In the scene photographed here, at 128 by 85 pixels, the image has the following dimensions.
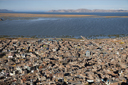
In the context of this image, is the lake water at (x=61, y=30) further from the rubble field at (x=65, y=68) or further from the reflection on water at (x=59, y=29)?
the rubble field at (x=65, y=68)

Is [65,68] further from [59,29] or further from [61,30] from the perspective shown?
[59,29]

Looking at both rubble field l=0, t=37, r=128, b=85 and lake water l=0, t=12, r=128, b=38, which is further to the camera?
lake water l=0, t=12, r=128, b=38

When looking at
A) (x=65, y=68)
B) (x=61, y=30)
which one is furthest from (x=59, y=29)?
(x=65, y=68)

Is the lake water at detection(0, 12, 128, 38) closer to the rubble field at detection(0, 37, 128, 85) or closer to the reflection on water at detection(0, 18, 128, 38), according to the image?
the reflection on water at detection(0, 18, 128, 38)

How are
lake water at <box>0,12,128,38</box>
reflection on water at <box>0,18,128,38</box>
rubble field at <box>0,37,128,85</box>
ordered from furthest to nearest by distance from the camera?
reflection on water at <box>0,18,128,38</box> → lake water at <box>0,12,128,38</box> → rubble field at <box>0,37,128,85</box>

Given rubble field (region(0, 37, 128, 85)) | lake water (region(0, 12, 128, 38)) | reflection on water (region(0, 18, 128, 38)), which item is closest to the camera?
rubble field (region(0, 37, 128, 85))

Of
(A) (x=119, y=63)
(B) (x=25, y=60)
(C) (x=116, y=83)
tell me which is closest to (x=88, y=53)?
(A) (x=119, y=63)

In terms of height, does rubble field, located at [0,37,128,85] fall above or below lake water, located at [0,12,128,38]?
below

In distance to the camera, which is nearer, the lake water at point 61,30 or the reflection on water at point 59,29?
the lake water at point 61,30

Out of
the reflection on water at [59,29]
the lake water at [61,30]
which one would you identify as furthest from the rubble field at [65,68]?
the reflection on water at [59,29]

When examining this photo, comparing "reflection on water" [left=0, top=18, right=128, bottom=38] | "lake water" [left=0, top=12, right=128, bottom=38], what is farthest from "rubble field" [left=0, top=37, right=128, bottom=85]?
"reflection on water" [left=0, top=18, right=128, bottom=38]

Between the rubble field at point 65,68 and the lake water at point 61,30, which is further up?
the lake water at point 61,30

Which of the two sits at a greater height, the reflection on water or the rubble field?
the reflection on water
